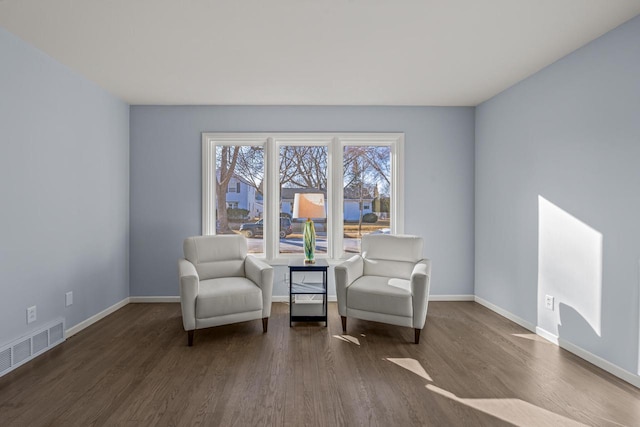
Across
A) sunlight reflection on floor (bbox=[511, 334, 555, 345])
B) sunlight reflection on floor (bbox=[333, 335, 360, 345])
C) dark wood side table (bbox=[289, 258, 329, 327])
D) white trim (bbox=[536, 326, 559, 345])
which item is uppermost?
dark wood side table (bbox=[289, 258, 329, 327])

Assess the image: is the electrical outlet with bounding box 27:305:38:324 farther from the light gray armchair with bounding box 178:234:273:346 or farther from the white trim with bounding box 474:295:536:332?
the white trim with bounding box 474:295:536:332

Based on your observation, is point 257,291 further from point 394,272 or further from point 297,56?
point 297,56

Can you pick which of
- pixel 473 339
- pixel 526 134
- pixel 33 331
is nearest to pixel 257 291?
pixel 33 331

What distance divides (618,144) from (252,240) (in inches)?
148

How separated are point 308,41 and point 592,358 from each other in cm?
328

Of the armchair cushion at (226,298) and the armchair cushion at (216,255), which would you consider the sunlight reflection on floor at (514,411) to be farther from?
the armchair cushion at (216,255)

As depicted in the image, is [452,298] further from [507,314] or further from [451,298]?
[507,314]

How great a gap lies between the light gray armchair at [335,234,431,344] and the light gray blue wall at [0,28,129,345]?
249cm

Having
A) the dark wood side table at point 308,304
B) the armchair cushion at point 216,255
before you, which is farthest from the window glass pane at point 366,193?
the armchair cushion at point 216,255

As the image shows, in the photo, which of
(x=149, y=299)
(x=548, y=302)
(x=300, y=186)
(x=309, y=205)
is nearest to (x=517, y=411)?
(x=548, y=302)

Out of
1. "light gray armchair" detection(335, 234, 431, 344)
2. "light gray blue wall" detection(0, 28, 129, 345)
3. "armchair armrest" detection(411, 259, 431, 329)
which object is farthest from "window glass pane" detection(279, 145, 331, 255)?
"light gray blue wall" detection(0, 28, 129, 345)

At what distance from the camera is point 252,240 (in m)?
4.69

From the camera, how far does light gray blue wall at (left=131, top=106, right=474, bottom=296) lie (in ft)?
14.8

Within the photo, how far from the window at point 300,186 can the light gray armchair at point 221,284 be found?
0.67 meters
